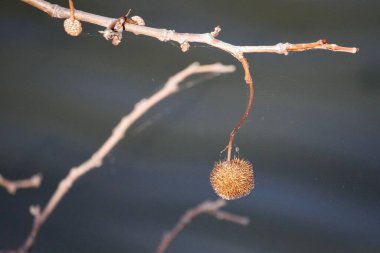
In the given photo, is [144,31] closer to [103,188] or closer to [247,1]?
[247,1]

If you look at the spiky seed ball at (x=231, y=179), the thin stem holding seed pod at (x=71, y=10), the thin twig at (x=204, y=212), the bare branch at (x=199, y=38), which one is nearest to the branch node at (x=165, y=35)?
the bare branch at (x=199, y=38)

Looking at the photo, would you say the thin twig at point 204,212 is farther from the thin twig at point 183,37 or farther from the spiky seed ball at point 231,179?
the thin twig at point 183,37

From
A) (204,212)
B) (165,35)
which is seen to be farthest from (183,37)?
(204,212)

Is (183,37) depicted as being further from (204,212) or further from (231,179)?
(204,212)

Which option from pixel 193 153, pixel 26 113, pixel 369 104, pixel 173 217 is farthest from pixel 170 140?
pixel 369 104

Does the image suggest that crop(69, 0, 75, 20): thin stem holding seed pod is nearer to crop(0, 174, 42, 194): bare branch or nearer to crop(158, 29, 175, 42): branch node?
crop(158, 29, 175, 42): branch node

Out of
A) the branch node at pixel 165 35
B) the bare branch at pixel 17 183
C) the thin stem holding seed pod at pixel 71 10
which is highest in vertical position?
the branch node at pixel 165 35
